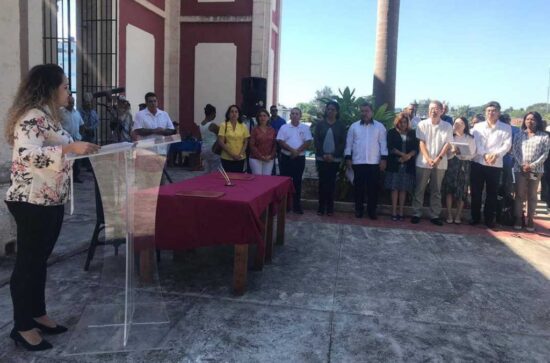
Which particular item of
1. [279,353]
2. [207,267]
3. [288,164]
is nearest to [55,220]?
[279,353]

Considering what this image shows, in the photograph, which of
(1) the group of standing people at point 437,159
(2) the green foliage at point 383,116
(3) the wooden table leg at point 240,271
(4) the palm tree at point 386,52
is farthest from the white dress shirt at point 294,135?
(4) the palm tree at point 386,52

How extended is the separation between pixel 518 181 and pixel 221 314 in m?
5.17

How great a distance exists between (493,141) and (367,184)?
1898 mm

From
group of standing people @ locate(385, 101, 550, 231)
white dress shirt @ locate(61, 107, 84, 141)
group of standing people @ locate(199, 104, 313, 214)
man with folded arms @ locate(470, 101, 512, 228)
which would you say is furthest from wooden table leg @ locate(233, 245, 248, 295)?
white dress shirt @ locate(61, 107, 84, 141)

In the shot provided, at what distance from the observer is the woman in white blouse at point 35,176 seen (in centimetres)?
263

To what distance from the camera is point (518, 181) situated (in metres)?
6.68

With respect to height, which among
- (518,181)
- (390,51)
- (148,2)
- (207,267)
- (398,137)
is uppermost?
(148,2)

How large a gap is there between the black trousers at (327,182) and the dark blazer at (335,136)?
0.56ft

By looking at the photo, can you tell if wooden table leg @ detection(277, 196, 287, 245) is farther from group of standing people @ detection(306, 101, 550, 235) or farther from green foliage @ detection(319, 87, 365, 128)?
green foliage @ detection(319, 87, 365, 128)

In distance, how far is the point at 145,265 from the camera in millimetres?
3156

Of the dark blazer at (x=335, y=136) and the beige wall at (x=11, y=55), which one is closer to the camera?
the beige wall at (x=11, y=55)

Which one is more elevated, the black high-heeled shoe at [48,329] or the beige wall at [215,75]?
the beige wall at [215,75]

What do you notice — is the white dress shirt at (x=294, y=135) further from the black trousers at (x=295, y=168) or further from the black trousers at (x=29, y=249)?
the black trousers at (x=29, y=249)

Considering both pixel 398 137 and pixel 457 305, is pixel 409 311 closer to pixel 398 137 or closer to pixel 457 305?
pixel 457 305
